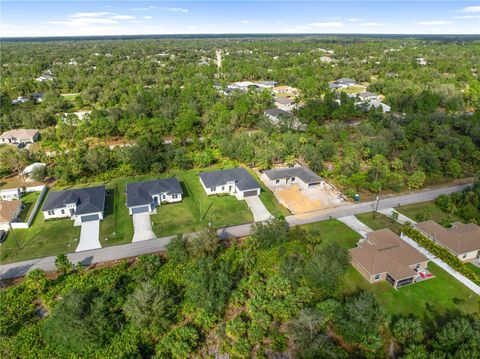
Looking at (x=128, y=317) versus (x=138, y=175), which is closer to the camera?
(x=128, y=317)

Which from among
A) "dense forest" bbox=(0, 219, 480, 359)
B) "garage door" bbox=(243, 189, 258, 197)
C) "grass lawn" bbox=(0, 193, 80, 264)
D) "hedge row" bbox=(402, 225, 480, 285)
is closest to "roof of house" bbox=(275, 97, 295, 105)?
"garage door" bbox=(243, 189, 258, 197)

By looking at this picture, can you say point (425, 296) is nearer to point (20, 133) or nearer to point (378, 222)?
point (378, 222)

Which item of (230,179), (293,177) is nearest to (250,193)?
(230,179)

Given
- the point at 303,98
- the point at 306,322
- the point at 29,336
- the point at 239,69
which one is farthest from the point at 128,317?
the point at 239,69

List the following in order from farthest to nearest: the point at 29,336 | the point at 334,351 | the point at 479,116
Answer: the point at 479,116 → the point at 29,336 → the point at 334,351

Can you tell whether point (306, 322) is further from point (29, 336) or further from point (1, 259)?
point (1, 259)

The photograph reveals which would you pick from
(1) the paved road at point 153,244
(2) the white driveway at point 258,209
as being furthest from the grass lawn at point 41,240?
(2) the white driveway at point 258,209

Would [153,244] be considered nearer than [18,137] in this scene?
Yes
